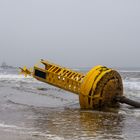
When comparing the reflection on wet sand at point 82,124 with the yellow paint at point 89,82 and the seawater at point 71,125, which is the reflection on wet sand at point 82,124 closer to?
the seawater at point 71,125

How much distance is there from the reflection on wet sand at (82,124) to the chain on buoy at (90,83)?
683 millimetres

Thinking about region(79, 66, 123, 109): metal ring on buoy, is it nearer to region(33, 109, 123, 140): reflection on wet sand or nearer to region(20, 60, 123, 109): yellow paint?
region(20, 60, 123, 109): yellow paint

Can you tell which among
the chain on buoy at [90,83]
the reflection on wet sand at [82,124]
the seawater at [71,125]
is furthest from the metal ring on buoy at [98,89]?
the reflection on wet sand at [82,124]

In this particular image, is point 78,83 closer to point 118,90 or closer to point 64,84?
point 64,84

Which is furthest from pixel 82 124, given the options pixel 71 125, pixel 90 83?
pixel 90 83

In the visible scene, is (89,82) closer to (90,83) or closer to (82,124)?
(90,83)

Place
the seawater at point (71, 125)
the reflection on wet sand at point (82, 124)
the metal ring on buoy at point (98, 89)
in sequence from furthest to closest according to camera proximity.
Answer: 1. the metal ring on buoy at point (98, 89)
2. the reflection on wet sand at point (82, 124)
3. the seawater at point (71, 125)

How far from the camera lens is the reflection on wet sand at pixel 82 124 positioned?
7.77 meters

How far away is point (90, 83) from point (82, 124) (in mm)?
3153

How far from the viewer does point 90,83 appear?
12.2 metres

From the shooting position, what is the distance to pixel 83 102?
12.5 m

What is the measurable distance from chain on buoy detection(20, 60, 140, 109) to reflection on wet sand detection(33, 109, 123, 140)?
2.24 feet

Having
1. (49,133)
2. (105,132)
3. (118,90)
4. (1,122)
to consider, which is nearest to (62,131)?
(49,133)

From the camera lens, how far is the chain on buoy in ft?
40.2
